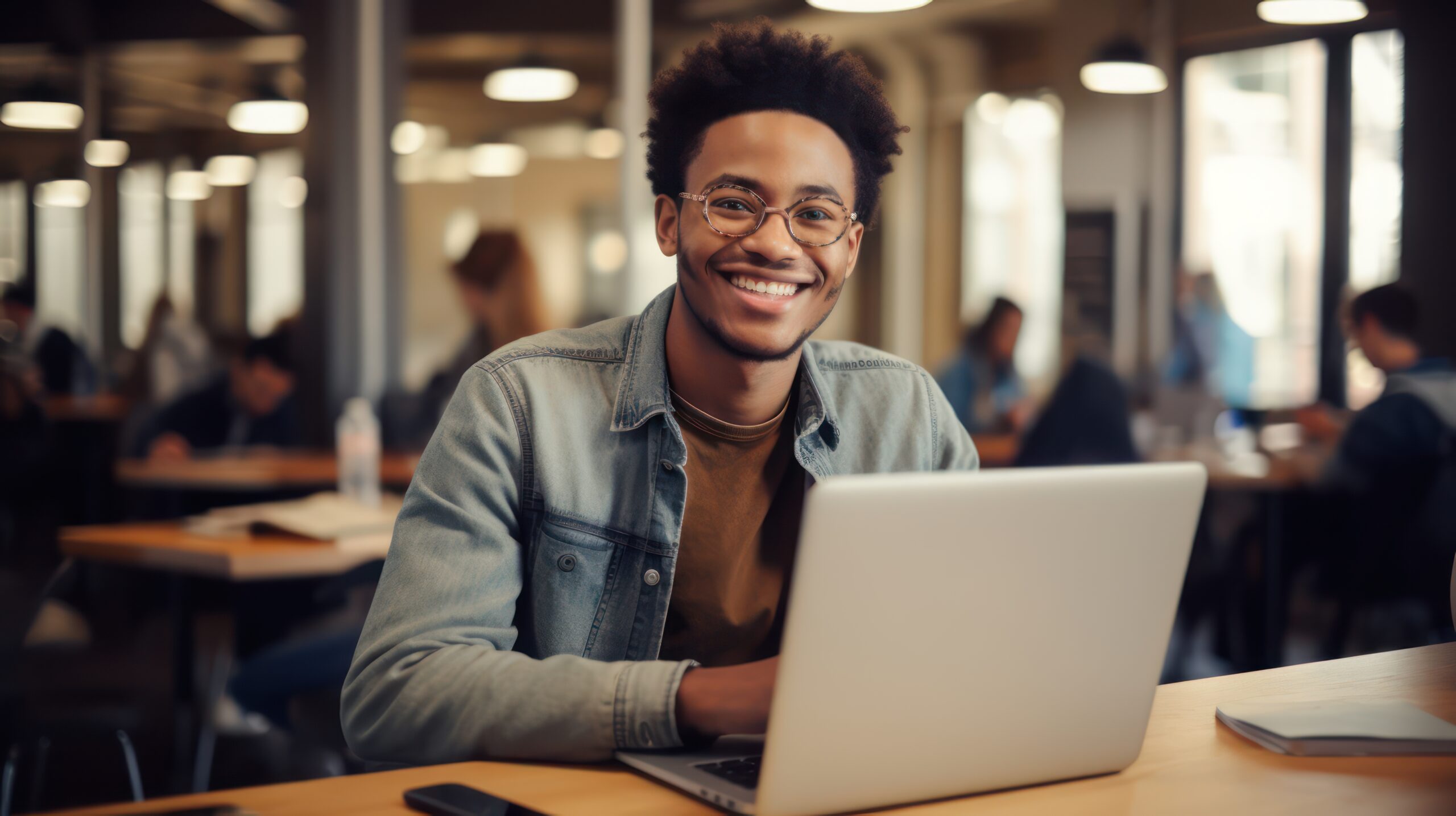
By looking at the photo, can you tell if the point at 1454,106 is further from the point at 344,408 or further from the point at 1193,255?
the point at 344,408

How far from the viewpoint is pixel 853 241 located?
4.96ft

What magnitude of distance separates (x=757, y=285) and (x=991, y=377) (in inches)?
165

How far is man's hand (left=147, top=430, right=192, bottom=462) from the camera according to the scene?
13.0ft

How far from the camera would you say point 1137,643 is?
3.07 feet

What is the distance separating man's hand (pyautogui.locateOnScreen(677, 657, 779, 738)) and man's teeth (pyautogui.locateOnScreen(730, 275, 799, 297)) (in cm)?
54

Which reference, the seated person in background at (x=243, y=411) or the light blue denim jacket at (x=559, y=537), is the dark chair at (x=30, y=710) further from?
the seated person in background at (x=243, y=411)

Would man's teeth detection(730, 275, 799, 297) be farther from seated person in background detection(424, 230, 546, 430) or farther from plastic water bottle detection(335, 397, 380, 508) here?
seated person in background detection(424, 230, 546, 430)

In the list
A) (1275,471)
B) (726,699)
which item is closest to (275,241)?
(1275,471)

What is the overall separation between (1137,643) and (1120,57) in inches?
206

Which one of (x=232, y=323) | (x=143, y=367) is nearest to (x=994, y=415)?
(x=232, y=323)

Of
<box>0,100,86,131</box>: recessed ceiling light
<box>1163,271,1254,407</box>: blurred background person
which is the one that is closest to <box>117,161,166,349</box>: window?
<box>0,100,86,131</box>: recessed ceiling light

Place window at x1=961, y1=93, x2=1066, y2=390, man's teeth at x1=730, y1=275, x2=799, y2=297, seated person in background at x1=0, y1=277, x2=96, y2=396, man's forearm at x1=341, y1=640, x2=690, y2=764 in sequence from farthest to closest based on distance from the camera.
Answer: window at x1=961, y1=93, x2=1066, y2=390 < seated person in background at x1=0, y1=277, x2=96, y2=396 < man's teeth at x1=730, y1=275, x2=799, y2=297 < man's forearm at x1=341, y1=640, x2=690, y2=764

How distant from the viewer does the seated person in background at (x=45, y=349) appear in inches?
224

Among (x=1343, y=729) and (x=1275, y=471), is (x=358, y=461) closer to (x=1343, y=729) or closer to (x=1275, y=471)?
(x=1343, y=729)
